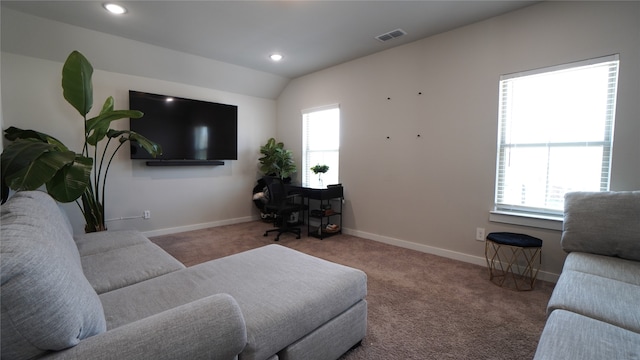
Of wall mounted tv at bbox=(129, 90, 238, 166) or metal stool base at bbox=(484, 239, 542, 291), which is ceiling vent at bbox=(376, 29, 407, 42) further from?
wall mounted tv at bbox=(129, 90, 238, 166)

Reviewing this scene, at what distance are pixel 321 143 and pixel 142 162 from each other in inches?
107

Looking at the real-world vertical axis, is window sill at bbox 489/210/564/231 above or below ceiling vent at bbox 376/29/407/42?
below

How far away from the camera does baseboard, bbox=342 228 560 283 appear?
8.46 ft

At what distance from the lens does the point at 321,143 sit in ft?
15.3

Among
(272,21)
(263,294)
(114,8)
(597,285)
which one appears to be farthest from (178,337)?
(114,8)

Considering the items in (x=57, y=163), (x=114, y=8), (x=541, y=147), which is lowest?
(x=57, y=163)

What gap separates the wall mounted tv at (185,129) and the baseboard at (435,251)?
252 centimetres

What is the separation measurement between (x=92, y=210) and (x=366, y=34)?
141 inches

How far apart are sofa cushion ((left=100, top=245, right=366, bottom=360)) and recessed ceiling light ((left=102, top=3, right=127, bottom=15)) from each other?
8.79 feet

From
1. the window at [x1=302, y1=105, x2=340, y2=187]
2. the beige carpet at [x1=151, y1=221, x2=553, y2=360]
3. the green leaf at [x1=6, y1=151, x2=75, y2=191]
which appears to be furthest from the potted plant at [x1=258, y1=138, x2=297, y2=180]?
the green leaf at [x1=6, y1=151, x2=75, y2=191]

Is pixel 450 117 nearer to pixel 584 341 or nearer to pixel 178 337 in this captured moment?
pixel 584 341

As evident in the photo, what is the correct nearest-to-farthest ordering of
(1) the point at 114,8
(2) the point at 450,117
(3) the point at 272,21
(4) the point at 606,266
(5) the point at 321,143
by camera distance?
(4) the point at 606,266 → (1) the point at 114,8 → (3) the point at 272,21 → (2) the point at 450,117 → (5) the point at 321,143

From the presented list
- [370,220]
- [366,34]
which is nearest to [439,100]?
[366,34]

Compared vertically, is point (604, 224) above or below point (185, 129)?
below
